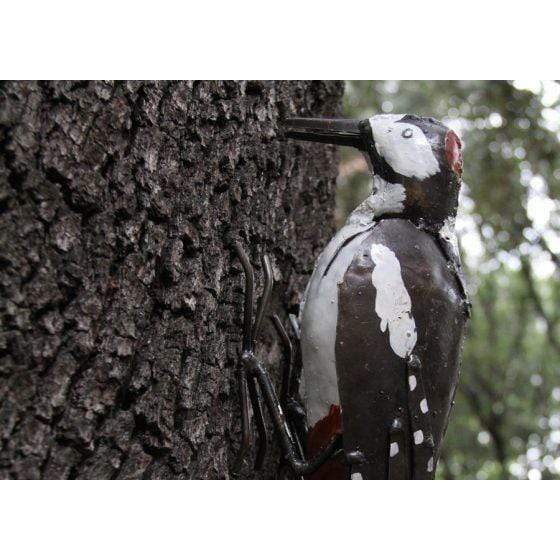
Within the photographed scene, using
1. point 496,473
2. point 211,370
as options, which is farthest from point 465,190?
point 211,370

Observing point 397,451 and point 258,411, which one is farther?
point 258,411

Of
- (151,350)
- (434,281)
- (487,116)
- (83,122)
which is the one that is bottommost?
(151,350)

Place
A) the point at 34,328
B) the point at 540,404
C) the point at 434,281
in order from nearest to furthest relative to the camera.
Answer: the point at 34,328 → the point at 434,281 → the point at 540,404

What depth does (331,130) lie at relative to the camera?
50.7 inches

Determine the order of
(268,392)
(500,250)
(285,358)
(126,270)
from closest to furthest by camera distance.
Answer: (126,270) < (268,392) < (285,358) < (500,250)

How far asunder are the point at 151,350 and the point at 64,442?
0.22 meters

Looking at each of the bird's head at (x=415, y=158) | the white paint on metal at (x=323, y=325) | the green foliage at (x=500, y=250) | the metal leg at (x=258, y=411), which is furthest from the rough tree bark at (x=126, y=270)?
the green foliage at (x=500, y=250)

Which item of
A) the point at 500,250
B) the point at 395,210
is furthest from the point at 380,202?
the point at 500,250

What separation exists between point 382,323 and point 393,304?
0.04m

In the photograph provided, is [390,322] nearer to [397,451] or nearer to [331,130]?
[397,451]

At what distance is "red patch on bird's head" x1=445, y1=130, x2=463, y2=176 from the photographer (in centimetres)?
124

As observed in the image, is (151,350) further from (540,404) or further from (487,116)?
(540,404)

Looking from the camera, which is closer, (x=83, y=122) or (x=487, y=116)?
(x=83, y=122)

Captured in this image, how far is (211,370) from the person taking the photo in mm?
1226
